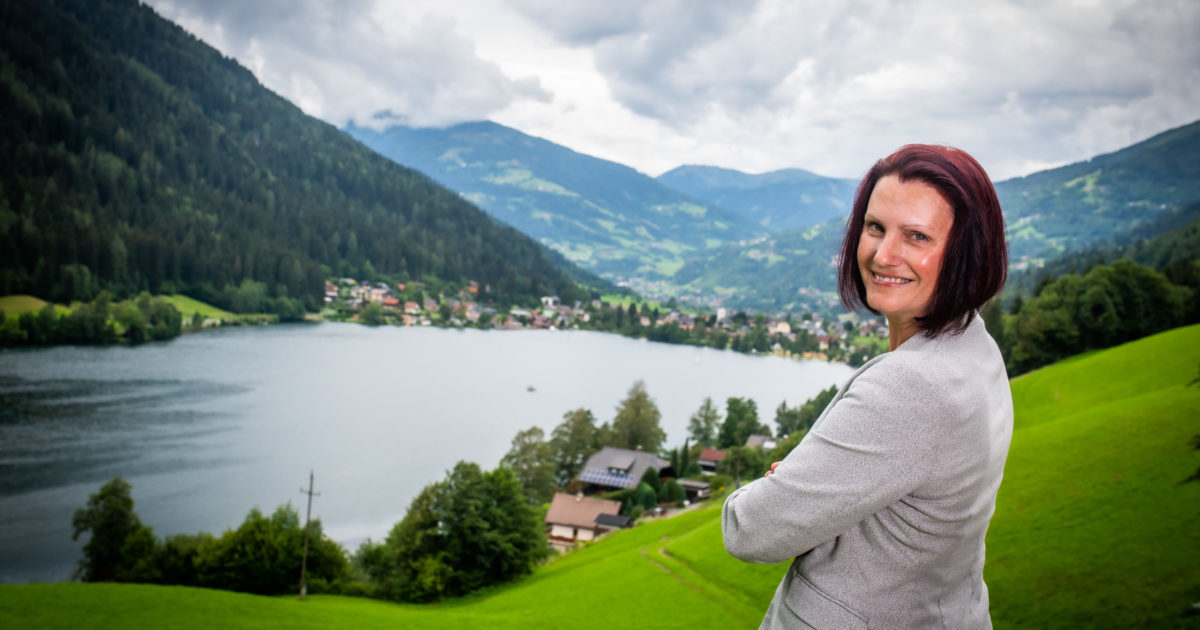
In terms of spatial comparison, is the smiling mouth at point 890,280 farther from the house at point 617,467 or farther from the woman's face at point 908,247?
the house at point 617,467

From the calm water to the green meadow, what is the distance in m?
9.81

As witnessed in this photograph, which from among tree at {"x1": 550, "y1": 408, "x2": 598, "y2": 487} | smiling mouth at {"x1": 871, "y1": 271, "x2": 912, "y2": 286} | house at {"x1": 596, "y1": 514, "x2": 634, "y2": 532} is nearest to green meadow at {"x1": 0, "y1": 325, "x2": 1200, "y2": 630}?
house at {"x1": 596, "y1": 514, "x2": 634, "y2": 532}

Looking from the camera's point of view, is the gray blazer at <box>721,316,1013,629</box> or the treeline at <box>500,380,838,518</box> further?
the treeline at <box>500,380,838,518</box>

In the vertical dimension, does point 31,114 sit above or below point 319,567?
above

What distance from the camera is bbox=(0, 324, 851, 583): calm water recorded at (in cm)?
2788

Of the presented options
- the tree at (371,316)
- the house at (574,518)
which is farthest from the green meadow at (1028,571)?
the tree at (371,316)

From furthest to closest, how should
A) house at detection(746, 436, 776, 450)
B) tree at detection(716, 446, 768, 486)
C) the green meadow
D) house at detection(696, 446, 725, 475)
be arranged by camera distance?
house at detection(696, 446, 725, 475) < house at detection(746, 436, 776, 450) < tree at detection(716, 446, 768, 486) < the green meadow

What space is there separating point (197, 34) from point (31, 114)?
79589mm

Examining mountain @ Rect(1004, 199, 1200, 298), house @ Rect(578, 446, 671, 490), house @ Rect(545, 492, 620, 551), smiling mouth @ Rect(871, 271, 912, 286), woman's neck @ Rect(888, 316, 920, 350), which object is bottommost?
house @ Rect(545, 492, 620, 551)

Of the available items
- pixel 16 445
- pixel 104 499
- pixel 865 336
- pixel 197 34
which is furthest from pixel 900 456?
pixel 197 34

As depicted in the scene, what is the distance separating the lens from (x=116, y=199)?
3642 inches

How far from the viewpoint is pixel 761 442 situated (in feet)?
140

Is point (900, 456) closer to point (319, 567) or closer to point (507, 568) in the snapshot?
point (507, 568)

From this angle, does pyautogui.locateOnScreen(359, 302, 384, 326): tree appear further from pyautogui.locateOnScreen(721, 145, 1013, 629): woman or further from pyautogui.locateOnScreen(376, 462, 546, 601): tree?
pyautogui.locateOnScreen(721, 145, 1013, 629): woman
